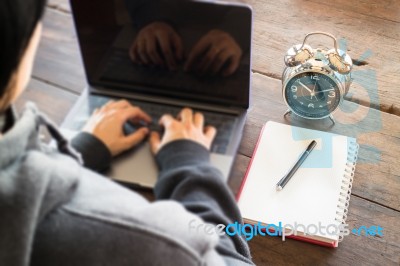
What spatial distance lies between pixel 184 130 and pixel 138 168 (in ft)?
0.21

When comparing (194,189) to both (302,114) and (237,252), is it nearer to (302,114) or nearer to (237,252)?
(237,252)

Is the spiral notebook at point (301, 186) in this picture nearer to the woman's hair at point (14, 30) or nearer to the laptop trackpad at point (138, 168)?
the laptop trackpad at point (138, 168)

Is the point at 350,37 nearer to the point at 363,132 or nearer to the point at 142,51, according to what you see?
the point at 363,132

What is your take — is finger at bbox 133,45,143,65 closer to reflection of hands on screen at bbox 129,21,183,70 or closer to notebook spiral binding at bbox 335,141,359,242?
reflection of hands on screen at bbox 129,21,183,70

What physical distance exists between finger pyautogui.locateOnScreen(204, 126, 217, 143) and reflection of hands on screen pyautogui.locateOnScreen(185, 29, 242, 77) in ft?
0.20

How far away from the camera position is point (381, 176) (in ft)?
1.79

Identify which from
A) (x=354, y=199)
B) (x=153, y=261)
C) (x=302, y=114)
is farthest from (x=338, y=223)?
(x=153, y=261)

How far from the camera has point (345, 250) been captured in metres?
0.49

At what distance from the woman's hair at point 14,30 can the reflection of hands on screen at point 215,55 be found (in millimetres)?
242

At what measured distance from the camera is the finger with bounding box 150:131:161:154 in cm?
51

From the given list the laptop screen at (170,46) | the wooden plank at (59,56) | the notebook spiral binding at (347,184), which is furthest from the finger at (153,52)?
the notebook spiral binding at (347,184)

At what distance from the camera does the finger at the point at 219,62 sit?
53cm

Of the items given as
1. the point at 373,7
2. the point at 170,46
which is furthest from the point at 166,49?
the point at 373,7

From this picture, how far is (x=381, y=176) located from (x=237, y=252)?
0.64ft
